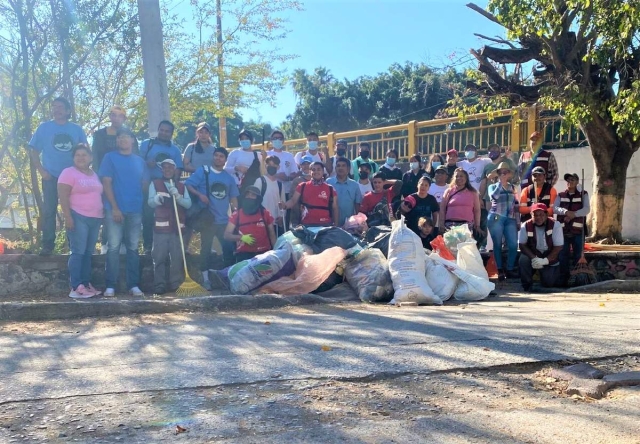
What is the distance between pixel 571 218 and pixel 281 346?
5.82m

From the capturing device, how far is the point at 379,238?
25.8 feet

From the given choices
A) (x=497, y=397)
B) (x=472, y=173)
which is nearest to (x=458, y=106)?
(x=472, y=173)

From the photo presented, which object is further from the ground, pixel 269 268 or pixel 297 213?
pixel 297 213

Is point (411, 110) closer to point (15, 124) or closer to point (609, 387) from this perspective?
point (15, 124)

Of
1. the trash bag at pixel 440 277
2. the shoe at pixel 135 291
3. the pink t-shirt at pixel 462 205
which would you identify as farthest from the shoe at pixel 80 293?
the pink t-shirt at pixel 462 205

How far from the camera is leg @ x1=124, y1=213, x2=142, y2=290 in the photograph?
7125mm

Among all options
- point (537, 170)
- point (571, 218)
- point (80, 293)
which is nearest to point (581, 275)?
point (571, 218)

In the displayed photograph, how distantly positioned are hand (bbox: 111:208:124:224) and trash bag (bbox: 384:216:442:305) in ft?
10.2

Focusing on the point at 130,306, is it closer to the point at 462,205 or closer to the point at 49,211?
the point at 49,211

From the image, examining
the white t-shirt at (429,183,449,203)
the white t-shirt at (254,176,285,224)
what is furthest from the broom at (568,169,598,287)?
the white t-shirt at (254,176,285,224)

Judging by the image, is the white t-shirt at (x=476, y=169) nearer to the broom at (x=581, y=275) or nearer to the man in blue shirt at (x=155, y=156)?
the broom at (x=581, y=275)

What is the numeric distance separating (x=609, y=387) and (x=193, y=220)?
535 centimetres

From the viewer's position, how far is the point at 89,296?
22.5 feet

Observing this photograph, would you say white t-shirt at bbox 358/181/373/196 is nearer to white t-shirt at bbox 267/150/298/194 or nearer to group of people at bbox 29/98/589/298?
group of people at bbox 29/98/589/298
